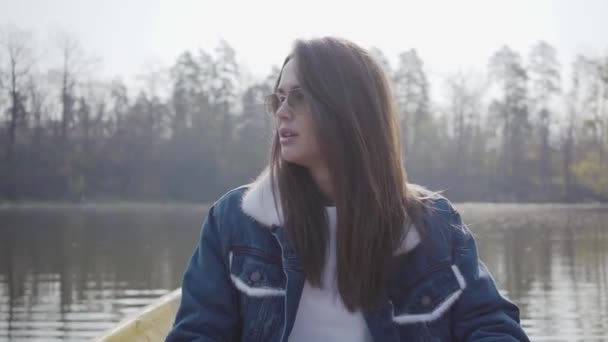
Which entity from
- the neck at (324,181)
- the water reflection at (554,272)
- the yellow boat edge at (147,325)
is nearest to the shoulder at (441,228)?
the neck at (324,181)

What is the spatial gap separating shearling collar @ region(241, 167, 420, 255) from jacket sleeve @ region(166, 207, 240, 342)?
0.11 metres

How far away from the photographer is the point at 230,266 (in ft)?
6.16

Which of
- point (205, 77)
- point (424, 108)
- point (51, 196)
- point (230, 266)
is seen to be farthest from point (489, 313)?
point (424, 108)

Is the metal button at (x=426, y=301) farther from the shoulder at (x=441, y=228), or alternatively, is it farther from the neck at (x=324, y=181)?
the neck at (x=324, y=181)

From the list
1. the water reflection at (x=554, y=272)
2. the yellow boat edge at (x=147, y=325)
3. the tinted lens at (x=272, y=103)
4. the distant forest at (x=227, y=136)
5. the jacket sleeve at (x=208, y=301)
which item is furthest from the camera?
the distant forest at (x=227, y=136)

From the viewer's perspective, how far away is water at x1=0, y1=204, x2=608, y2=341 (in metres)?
10.5

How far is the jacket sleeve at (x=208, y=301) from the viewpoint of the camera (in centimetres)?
182

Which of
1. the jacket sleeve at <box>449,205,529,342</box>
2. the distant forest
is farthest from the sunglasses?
the distant forest

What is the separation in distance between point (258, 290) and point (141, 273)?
44.5 feet

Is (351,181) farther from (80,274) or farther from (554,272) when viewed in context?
(554,272)

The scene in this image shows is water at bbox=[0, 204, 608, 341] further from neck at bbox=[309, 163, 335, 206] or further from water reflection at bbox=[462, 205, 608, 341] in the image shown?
neck at bbox=[309, 163, 335, 206]

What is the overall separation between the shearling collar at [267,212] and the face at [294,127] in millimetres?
119

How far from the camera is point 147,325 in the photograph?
489 cm

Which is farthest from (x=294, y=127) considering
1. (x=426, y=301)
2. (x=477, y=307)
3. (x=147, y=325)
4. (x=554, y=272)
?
(x=554, y=272)
